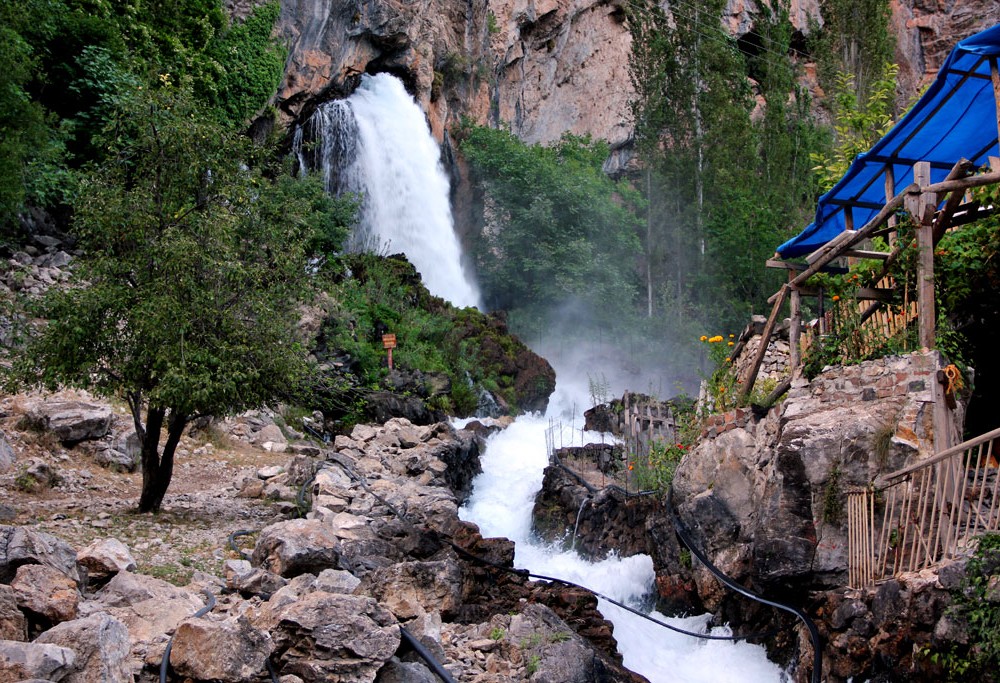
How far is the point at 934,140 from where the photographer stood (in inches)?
314

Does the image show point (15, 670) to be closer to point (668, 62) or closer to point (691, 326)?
point (691, 326)

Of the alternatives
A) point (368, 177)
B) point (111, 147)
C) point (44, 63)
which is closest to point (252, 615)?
point (111, 147)

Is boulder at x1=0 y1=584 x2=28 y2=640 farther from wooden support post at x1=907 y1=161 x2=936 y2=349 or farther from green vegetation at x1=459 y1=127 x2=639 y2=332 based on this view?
green vegetation at x1=459 y1=127 x2=639 y2=332

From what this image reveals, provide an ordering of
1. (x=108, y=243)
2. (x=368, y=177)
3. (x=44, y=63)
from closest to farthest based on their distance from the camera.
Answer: (x=108, y=243) → (x=44, y=63) → (x=368, y=177)

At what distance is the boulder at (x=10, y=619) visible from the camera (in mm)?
4297

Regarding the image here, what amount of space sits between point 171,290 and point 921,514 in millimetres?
7061

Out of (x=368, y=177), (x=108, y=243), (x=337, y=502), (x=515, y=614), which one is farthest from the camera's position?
(x=368, y=177)

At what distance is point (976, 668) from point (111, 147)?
8961 millimetres

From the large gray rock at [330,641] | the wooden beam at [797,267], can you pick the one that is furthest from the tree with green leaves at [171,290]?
the wooden beam at [797,267]

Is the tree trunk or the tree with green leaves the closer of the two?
the tree with green leaves

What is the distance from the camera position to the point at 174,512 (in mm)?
8656

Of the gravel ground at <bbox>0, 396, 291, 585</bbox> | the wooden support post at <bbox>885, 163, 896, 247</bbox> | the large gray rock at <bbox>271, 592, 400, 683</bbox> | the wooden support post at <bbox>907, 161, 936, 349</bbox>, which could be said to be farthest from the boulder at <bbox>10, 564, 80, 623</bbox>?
the wooden support post at <bbox>885, 163, 896, 247</bbox>

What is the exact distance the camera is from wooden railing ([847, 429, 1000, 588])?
526 centimetres

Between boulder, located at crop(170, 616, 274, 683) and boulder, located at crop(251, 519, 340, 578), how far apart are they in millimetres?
2278
